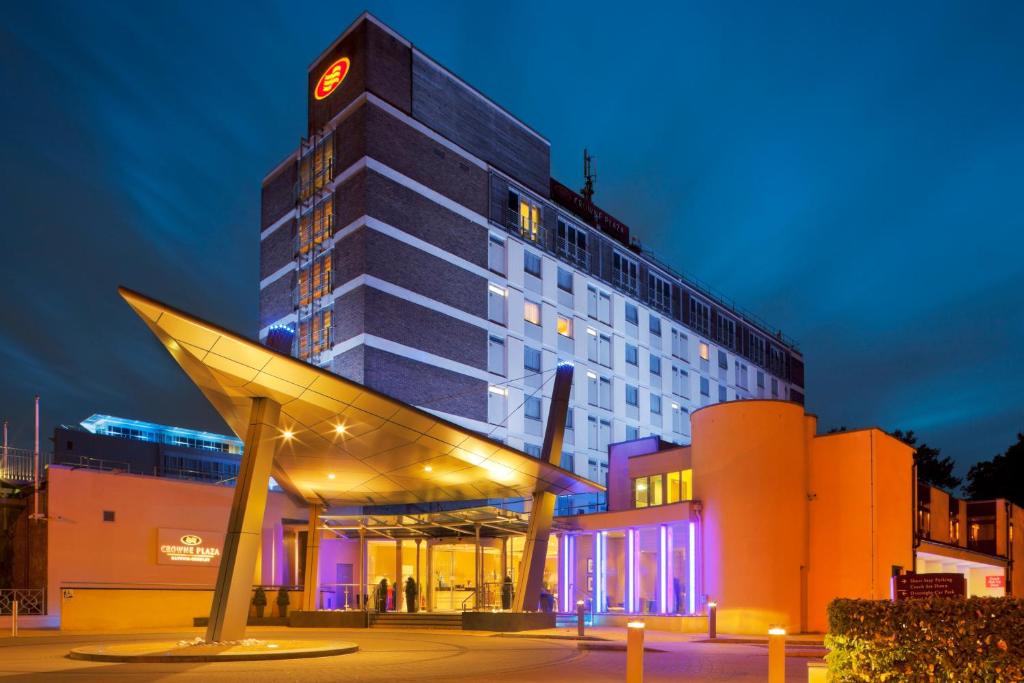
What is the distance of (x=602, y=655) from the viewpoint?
776 inches

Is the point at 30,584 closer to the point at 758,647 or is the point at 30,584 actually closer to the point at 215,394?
the point at 215,394

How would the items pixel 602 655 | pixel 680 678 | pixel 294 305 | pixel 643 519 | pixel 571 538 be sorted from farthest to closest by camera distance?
pixel 294 305 < pixel 571 538 < pixel 643 519 < pixel 602 655 < pixel 680 678

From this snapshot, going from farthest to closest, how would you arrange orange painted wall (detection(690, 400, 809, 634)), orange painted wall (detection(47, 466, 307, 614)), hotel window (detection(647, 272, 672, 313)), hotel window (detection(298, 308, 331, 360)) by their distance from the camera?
hotel window (detection(647, 272, 672, 313)) → hotel window (detection(298, 308, 331, 360)) → orange painted wall (detection(47, 466, 307, 614)) → orange painted wall (detection(690, 400, 809, 634))

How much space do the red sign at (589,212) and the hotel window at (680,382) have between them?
9422 mm

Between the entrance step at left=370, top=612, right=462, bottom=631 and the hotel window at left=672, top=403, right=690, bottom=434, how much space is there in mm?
35209

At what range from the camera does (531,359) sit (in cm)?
5328

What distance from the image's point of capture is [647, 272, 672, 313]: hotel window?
6397 cm

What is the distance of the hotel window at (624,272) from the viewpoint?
60688mm

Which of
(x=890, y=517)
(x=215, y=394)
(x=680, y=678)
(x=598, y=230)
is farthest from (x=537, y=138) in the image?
(x=680, y=678)

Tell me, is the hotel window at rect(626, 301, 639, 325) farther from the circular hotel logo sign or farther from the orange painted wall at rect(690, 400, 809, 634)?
the orange painted wall at rect(690, 400, 809, 634)

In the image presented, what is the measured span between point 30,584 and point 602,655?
71.7 feet

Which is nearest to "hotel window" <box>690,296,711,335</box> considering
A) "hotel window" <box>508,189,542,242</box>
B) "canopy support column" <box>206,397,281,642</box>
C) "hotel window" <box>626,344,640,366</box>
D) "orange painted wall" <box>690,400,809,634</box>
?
"hotel window" <box>626,344,640,366</box>

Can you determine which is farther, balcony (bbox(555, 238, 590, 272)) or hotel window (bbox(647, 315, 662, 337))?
hotel window (bbox(647, 315, 662, 337))

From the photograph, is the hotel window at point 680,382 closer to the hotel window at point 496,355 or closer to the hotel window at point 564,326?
the hotel window at point 564,326
